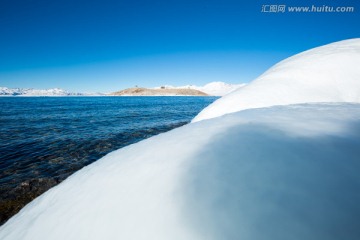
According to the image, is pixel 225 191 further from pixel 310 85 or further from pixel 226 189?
pixel 310 85

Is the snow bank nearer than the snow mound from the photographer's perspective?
Yes

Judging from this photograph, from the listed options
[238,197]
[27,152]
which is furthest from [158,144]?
[27,152]

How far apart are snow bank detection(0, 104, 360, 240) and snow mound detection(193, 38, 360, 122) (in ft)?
4.39

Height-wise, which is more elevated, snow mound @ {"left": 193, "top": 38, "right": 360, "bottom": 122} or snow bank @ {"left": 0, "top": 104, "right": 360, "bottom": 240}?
snow mound @ {"left": 193, "top": 38, "right": 360, "bottom": 122}

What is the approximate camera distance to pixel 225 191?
3.29 ft

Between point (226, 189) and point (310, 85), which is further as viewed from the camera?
point (310, 85)

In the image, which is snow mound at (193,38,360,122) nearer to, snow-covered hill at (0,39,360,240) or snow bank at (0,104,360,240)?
snow-covered hill at (0,39,360,240)

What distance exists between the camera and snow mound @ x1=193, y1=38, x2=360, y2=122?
2887mm

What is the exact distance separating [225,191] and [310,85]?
10.1 feet

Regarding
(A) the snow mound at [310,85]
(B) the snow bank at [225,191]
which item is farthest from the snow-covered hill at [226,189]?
(A) the snow mound at [310,85]

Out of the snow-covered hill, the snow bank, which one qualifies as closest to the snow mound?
the snow-covered hill

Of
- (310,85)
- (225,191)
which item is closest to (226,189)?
(225,191)

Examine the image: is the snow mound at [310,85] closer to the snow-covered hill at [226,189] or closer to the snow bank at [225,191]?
the snow-covered hill at [226,189]

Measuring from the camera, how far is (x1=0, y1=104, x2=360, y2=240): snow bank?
0.83 meters
